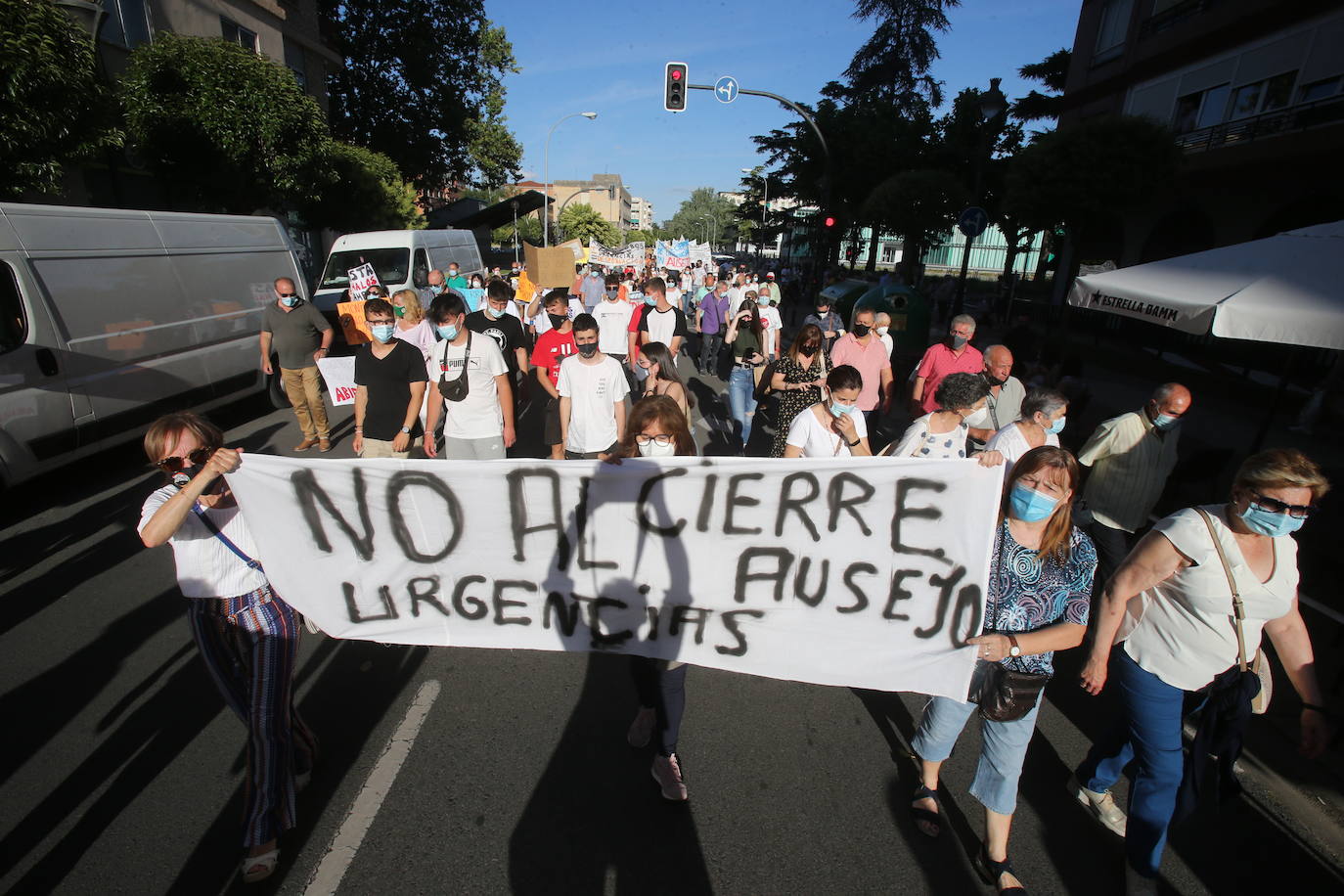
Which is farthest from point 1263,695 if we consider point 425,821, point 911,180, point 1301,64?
point 911,180

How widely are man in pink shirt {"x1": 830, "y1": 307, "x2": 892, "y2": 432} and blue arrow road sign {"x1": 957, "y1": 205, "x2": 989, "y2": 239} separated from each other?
6.94 m

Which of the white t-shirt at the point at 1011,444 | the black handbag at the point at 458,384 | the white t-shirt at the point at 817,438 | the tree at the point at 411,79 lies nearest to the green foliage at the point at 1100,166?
the white t-shirt at the point at 1011,444

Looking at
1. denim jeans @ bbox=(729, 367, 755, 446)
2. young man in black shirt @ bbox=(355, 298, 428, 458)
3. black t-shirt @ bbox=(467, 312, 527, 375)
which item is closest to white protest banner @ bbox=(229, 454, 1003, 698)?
young man in black shirt @ bbox=(355, 298, 428, 458)

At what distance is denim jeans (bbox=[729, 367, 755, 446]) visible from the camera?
7.24 metres

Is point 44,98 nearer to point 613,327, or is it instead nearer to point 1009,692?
point 613,327

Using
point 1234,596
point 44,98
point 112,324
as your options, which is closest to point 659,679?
point 1234,596

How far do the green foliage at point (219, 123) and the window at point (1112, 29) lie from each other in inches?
859

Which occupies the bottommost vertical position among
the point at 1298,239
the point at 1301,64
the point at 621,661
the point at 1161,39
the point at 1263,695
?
the point at 621,661

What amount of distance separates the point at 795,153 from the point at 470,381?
3260 centimetres

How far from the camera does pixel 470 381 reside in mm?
4676

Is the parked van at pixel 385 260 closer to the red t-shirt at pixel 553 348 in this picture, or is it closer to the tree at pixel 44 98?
the tree at pixel 44 98

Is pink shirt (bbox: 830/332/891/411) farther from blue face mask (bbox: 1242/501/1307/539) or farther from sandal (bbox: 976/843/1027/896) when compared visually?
sandal (bbox: 976/843/1027/896)

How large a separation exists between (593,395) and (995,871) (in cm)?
325

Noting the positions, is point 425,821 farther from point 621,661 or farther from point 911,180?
point 911,180
